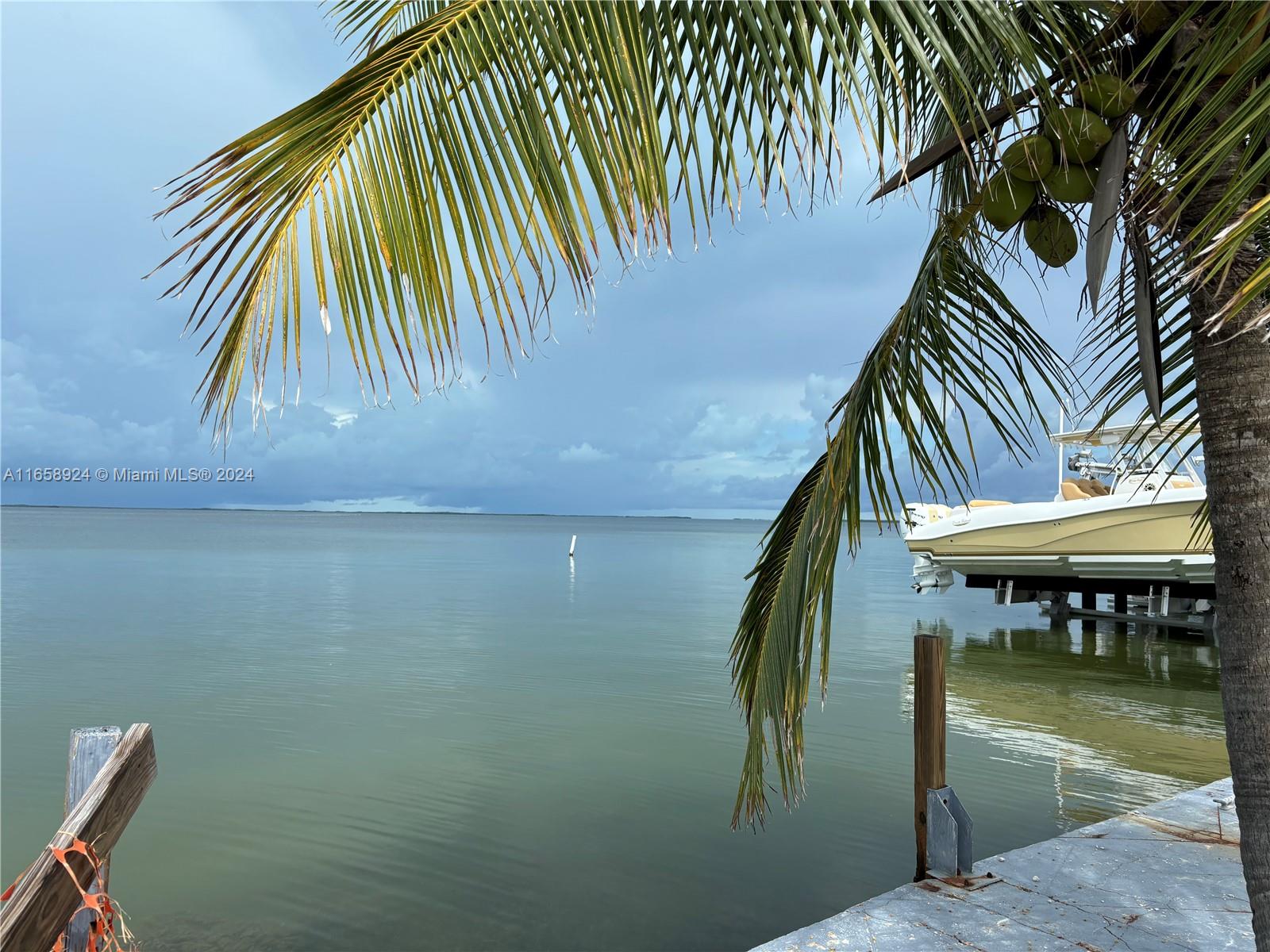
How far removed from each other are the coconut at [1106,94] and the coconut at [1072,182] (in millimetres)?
151

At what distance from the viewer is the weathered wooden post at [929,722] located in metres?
5.53

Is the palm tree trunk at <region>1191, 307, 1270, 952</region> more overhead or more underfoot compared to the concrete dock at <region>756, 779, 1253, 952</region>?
more overhead

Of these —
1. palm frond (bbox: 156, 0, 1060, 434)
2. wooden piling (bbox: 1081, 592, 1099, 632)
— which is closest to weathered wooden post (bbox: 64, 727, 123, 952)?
palm frond (bbox: 156, 0, 1060, 434)

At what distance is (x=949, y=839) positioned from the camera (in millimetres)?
5141

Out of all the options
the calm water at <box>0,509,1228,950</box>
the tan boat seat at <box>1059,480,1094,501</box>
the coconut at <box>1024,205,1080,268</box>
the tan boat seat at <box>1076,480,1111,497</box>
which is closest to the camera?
the coconut at <box>1024,205,1080,268</box>

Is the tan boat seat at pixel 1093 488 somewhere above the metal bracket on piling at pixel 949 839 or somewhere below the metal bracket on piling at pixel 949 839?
above

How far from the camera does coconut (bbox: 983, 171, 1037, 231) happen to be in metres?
2.61

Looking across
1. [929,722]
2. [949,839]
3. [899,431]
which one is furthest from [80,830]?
[929,722]

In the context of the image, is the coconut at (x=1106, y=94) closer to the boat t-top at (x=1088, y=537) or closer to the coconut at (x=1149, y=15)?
the coconut at (x=1149, y=15)

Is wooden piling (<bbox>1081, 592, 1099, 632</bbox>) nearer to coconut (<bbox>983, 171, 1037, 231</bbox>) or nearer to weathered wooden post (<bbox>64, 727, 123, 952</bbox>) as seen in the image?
coconut (<bbox>983, 171, 1037, 231</bbox>)

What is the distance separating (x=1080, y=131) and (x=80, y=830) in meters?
3.30

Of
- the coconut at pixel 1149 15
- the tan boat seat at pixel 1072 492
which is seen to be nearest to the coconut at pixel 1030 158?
the coconut at pixel 1149 15

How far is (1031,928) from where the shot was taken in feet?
14.1

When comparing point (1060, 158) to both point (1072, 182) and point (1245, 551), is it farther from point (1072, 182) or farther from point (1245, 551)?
point (1245, 551)
